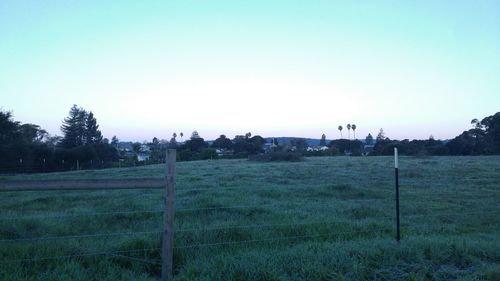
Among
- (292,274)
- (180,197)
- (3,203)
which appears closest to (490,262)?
(292,274)

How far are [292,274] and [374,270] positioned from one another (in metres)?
1.11

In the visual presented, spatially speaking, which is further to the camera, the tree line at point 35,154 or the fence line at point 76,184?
the tree line at point 35,154

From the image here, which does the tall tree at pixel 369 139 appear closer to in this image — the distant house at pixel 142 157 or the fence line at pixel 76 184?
the distant house at pixel 142 157

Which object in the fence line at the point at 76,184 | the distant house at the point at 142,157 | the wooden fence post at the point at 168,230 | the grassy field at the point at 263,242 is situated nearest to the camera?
the fence line at the point at 76,184

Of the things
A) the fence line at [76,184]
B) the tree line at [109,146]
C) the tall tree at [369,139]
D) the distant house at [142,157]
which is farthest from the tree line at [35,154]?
the tall tree at [369,139]

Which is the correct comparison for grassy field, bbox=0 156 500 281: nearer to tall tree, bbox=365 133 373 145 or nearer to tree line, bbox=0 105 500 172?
tree line, bbox=0 105 500 172

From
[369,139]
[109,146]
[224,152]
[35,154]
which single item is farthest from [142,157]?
[369,139]

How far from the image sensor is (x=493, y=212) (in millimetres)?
11086

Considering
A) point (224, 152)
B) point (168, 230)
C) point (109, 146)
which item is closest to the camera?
point (168, 230)

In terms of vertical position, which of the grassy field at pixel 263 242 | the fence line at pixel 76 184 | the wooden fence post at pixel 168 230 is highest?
the fence line at pixel 76 184

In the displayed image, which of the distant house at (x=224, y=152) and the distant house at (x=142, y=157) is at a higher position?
the distant house at (x=224, y=152)

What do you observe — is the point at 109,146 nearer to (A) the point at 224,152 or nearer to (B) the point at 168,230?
(A) the point at 224,152

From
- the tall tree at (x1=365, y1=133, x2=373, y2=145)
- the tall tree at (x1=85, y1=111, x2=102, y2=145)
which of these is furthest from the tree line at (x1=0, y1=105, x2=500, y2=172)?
the tall tree at (x1=365, y1=133, x2=373, y2=145)

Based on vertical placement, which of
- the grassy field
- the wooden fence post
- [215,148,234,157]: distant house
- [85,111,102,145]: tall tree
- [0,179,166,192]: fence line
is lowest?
the grassy field
